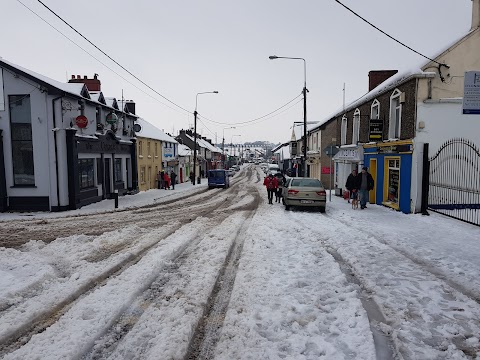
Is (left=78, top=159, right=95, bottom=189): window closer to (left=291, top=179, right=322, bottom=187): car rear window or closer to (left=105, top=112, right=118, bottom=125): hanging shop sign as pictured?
(left=105, top=112, right=118, bottom=125): hanging shop sign

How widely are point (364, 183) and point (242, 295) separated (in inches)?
453

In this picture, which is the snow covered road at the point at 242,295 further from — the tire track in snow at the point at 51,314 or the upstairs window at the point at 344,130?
the upstairs window at the point at 344,130

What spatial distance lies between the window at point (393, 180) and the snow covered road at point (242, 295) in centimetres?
559

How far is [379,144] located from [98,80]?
19384 millimetres

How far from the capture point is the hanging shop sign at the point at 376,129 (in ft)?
54.0

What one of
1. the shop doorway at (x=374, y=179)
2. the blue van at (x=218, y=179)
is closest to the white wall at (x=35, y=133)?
the blue van at (x=218, y=179)

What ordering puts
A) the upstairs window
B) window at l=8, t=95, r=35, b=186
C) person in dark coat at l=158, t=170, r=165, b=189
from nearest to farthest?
window at l=8, t=95, r=35, b=186
the upstairs window
person in dark coat at l=158, t=170, r=165, b=189

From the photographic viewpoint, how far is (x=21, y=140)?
639 inches

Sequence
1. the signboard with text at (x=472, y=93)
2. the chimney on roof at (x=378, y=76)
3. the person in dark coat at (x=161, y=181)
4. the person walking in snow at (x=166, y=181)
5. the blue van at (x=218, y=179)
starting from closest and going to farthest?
the signboard with text at (x=472, y=93)
the chimney on roof at (x=378, y=76)
the person walking in snow at (x=166, y=181)
the blue van at (x=218, y=179)
the person in dark coat at (x=161, y=181)

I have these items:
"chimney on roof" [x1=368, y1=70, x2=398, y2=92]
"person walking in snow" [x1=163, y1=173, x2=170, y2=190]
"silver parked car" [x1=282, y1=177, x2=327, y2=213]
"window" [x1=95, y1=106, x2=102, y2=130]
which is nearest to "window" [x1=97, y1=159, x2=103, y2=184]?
"window" [x1=95, y1=106, x2=102, y2=130]

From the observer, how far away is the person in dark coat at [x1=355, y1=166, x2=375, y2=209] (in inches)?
588

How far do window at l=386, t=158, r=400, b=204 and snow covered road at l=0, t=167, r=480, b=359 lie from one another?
5592 mm

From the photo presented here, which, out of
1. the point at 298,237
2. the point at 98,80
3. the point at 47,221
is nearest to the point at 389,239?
the point at 298,237

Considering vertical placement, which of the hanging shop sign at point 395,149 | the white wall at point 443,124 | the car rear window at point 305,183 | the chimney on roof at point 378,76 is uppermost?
the chimney on roof at point 378,76
